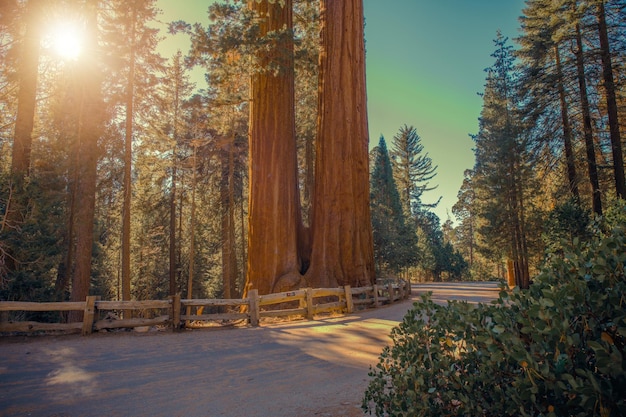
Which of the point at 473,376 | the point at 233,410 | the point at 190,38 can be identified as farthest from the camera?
the point at 190,38

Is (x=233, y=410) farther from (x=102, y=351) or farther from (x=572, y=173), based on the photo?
(x=572, y=173)

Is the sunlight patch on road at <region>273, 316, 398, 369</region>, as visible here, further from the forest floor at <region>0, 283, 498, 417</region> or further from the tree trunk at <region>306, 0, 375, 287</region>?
the tree trunk at <region>306, 0, 375, 287</region>

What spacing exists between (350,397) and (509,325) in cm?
313

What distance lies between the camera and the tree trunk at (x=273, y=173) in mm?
11883

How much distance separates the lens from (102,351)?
6.77 m

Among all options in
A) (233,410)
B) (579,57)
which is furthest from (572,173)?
(233,410)

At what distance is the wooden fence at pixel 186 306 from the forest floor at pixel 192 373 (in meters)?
0.33

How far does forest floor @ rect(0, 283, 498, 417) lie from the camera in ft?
13.5

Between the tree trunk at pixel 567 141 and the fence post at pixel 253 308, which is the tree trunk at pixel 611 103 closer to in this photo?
the tree trunk at pixel 567 141

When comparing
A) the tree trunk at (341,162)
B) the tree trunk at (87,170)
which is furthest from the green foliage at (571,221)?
the tree trunk at (87,170)

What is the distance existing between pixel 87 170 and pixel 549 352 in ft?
46.1

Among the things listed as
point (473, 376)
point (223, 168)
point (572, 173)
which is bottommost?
point (473, 376)

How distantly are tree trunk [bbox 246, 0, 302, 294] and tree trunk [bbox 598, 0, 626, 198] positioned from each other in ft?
42.3

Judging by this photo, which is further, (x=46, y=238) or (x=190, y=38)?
(x=46, y=238)
